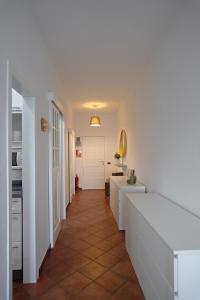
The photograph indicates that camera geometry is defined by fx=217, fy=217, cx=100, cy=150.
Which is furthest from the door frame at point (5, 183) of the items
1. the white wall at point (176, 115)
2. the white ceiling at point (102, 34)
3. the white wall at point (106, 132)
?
the white wall at point (106, 132)

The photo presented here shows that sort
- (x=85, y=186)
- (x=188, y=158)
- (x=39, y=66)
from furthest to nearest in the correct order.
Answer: (x=85, y=186)
(x=39, y=66)
(x=188, y=158)

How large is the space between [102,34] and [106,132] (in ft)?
17.4

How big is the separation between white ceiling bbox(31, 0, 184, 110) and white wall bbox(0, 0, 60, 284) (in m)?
0.22

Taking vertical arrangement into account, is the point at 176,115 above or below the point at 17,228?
above

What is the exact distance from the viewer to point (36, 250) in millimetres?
2225

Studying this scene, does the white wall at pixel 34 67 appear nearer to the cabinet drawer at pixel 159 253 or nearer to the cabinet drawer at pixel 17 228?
the cabinet drawer at pixel 17 228

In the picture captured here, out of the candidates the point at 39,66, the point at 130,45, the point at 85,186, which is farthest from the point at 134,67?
the point at 85,186

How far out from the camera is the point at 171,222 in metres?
1.75

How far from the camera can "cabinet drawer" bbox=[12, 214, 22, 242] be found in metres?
2.21

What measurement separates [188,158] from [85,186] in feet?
20.0

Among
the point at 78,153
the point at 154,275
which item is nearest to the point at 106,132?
the point at 78,153

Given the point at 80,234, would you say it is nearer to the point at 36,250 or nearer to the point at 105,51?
the point at 36,250

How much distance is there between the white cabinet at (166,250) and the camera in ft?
4.15

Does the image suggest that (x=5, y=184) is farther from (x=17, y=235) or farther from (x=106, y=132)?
(x=106, y=132)
